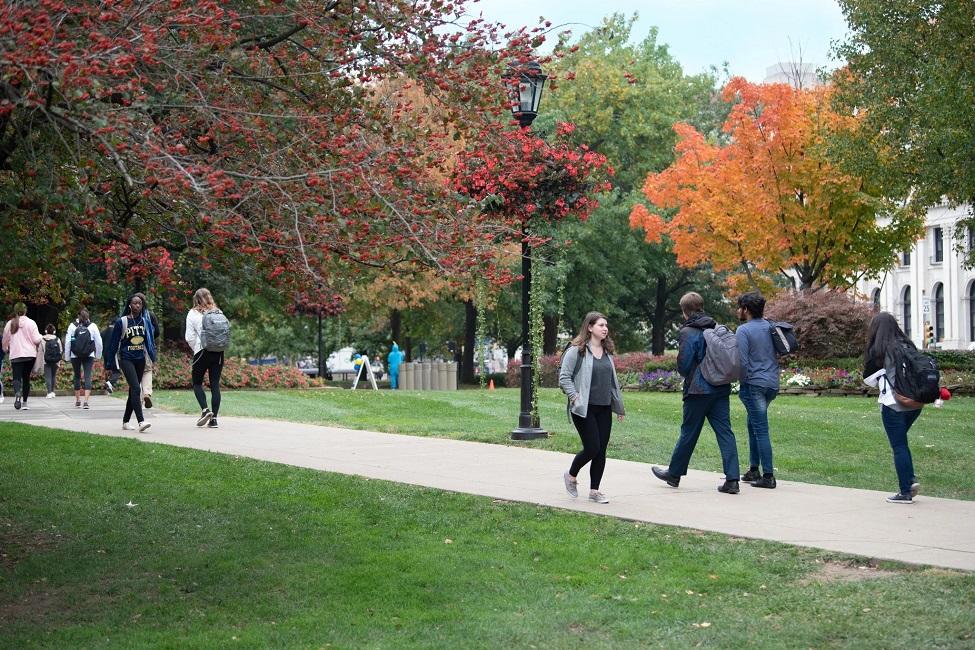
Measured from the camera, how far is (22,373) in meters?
19.9

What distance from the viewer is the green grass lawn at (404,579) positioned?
607 cm

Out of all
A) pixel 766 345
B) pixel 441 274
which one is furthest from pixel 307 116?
pixel 766 345

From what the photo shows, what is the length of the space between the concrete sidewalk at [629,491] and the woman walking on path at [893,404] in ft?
0.79

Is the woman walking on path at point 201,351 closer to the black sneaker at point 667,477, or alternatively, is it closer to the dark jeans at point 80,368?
the dark jeans at point 80,368

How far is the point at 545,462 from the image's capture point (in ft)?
41.5

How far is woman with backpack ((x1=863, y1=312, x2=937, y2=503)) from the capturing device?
31.6 ft

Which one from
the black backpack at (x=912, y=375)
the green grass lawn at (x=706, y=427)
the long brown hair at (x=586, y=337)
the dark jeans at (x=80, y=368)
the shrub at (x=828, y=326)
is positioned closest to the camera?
the black backpack at (x=912, y=375)

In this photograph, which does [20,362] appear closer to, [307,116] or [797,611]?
[307,116]

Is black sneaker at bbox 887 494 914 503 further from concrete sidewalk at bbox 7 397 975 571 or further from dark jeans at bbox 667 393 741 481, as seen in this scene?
dark jeans at bbox 667 393 741 481

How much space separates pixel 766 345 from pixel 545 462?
2.99 m

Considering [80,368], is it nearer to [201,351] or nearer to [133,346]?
[201,351]

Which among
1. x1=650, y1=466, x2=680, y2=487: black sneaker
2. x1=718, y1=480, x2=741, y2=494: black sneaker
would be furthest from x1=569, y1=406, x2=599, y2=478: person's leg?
x1=718, y1=480, x2=741, y2=494: black sneaker

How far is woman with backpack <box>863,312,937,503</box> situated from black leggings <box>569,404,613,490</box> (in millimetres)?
2302

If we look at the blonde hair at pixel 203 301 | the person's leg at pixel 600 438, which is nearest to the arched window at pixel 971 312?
the blonde hair at pixel 203 301
